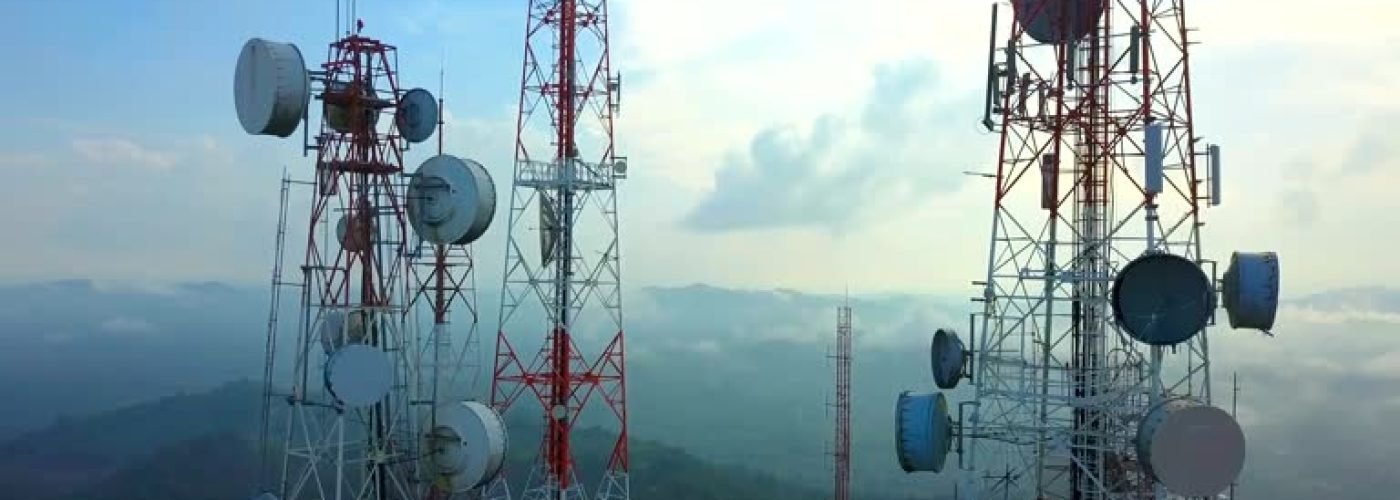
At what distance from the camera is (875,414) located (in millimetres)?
115875

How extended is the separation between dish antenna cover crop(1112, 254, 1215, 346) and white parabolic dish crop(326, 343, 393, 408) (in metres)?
10.1

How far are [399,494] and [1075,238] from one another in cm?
1118

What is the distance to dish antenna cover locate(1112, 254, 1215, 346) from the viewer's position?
48.3 ft

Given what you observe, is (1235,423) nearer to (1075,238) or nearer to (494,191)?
(1075,238)

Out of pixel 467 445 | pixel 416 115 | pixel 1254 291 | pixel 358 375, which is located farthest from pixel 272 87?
pixel 1254 291

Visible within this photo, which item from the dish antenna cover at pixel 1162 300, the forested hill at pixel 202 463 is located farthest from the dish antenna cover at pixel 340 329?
the forested hill at pixel 202 463

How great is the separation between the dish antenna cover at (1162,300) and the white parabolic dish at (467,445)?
9.75m

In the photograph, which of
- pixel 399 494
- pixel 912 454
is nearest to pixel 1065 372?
pixel 912 454

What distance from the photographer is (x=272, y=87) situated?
1638 centimetres

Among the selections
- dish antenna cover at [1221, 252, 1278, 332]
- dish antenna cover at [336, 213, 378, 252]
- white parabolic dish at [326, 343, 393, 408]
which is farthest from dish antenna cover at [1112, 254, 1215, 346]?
dish antenna cover at [336, 213, 378, 252]

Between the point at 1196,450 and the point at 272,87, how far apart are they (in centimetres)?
1314

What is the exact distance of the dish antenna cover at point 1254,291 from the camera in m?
16.1

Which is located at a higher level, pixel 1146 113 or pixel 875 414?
pixel 1146 113

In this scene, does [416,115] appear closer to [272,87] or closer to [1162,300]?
[272,87]
